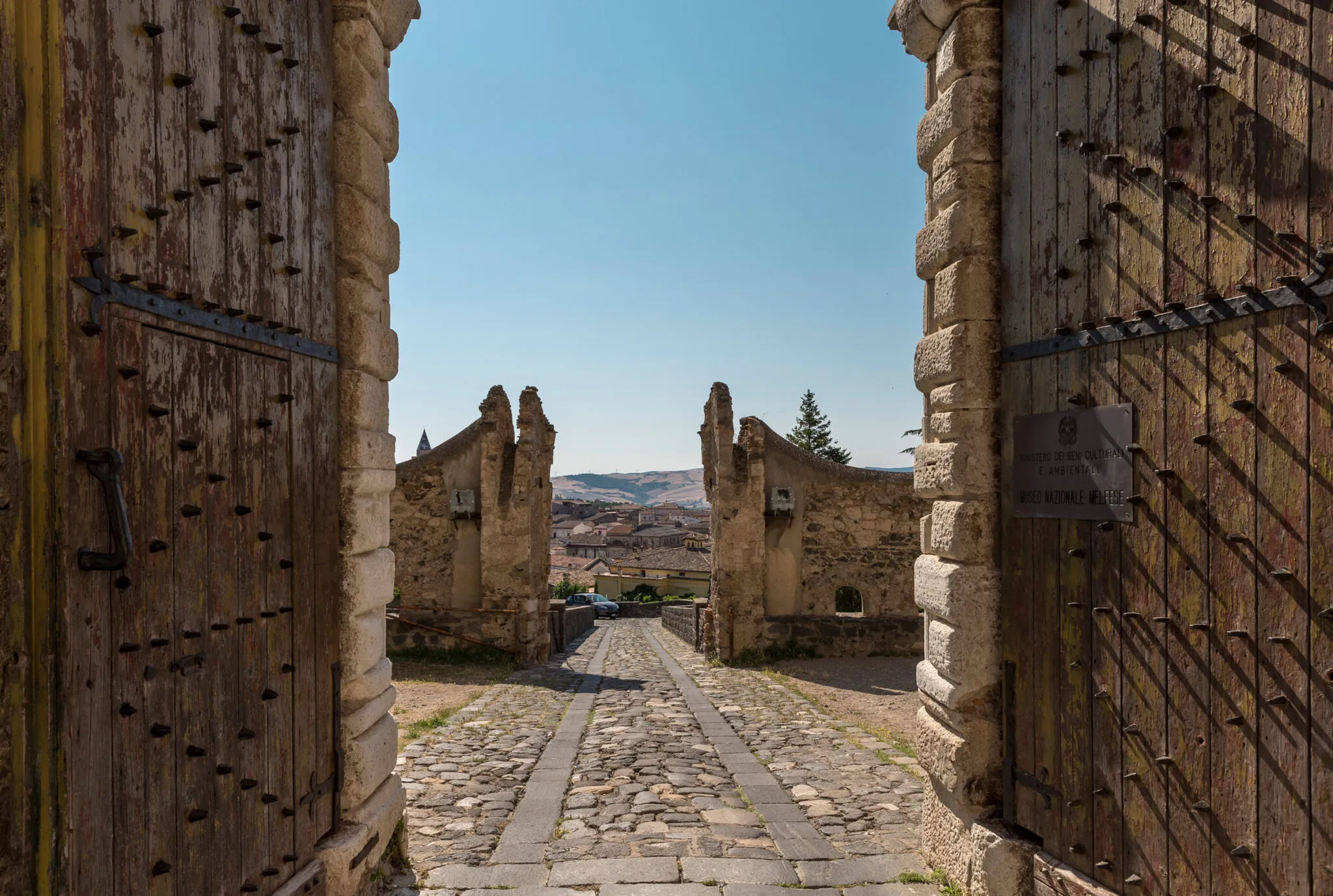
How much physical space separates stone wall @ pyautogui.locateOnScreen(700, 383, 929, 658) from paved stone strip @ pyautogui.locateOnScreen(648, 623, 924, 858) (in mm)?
3041

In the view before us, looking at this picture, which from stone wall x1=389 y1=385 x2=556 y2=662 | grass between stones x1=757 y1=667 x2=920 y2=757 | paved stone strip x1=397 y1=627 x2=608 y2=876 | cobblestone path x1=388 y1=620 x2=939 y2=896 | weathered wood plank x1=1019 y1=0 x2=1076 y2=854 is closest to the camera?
weathered wood plank x1=1019 y1=0 x2=1076 y2=854

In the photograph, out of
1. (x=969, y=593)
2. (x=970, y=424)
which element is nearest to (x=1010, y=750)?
(x=969, y=593)

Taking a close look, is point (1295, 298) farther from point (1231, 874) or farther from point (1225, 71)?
point (1231, 874)

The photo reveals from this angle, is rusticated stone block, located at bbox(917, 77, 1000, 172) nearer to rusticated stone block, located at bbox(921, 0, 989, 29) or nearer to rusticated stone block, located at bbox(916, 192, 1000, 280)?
rusticated stone block, located at bbox(916, 192, 1000, 280)

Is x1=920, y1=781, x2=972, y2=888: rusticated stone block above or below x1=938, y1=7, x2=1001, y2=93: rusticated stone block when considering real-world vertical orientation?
below

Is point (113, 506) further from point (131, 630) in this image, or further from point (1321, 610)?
point (1321, 610)

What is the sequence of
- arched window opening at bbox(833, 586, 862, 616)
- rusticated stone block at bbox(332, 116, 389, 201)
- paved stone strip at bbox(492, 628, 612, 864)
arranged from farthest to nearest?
arched window opening at bbox(833, 586, 862, 616) < paved stone strip at bbox(492, 628, 612, 864) < rusticated stone block at bbox(332, 116, 389, 201)

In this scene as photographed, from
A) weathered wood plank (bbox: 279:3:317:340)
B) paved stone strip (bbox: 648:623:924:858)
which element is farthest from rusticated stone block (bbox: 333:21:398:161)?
paved stone strip (bbox: 648:623:924:858)

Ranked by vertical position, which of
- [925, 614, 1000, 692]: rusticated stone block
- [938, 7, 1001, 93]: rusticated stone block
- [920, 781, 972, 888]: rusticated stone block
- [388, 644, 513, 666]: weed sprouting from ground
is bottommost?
[388, 644, 513, 666]: weed sprouting from ground

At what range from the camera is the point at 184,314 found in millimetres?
2537

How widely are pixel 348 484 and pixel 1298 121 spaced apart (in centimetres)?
363

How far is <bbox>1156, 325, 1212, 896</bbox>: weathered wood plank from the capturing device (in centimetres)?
266

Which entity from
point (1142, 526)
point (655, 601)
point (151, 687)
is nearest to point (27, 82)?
point (151, 687)

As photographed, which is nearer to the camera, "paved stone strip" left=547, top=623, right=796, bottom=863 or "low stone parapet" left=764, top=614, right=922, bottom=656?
"paved stone strip" left=547, top=623, right=796, bottom=863
